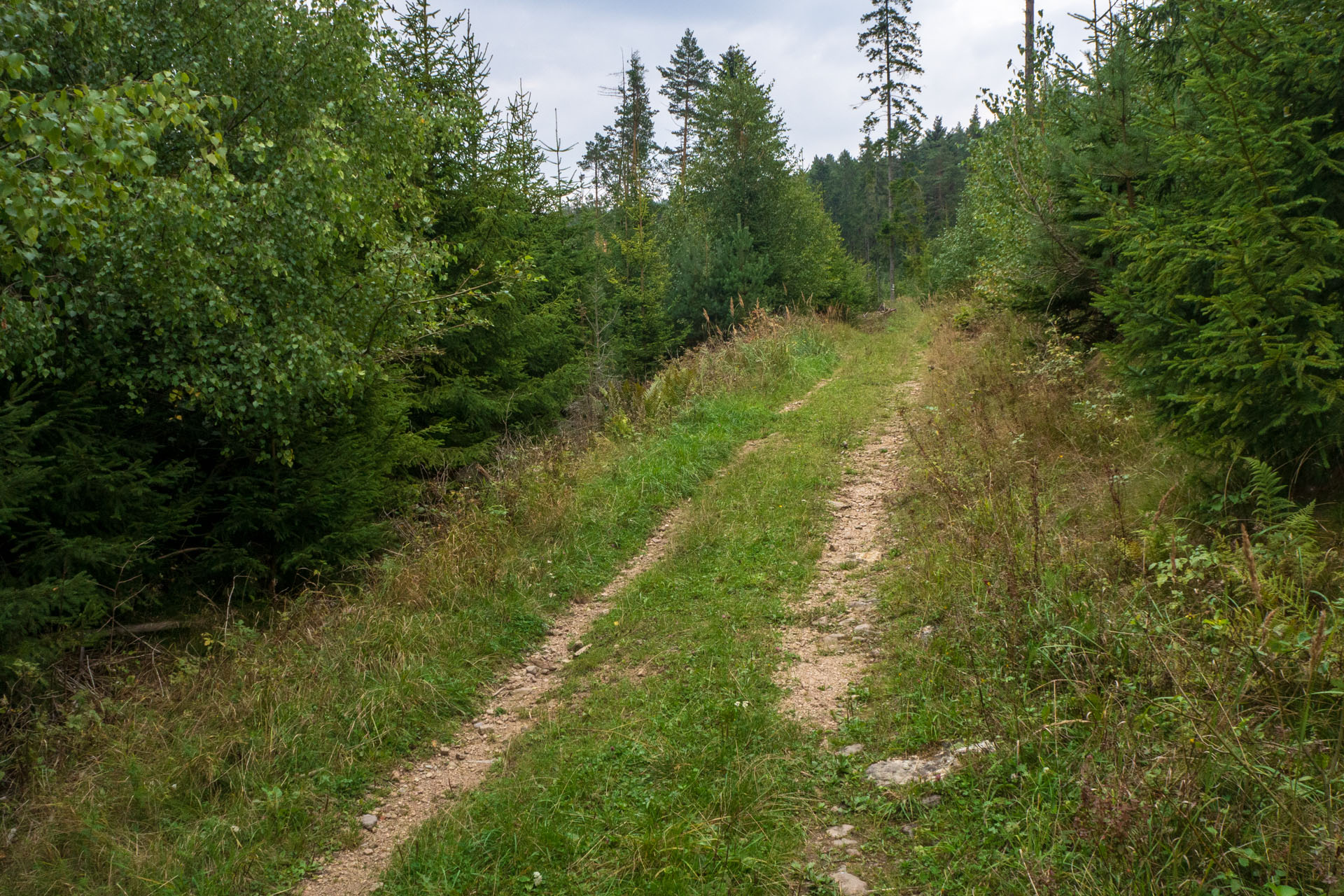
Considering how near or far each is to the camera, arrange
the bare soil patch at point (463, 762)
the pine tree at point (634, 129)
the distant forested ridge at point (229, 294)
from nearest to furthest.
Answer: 1. the bare soil patch at point (463, 762)
2. the distant forested ridge at point (229, 294)
3. the pine tree at point (634, 129)

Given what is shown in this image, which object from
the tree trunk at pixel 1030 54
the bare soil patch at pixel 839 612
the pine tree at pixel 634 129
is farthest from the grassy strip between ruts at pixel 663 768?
the pine tree at pixel 634 129

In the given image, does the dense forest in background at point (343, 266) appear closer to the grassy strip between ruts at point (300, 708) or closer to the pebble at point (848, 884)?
the grassy strip between ruts at point (300, 708)

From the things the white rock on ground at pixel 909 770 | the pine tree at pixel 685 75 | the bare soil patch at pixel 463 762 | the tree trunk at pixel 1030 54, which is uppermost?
→ the pine tree at pixel 685 75

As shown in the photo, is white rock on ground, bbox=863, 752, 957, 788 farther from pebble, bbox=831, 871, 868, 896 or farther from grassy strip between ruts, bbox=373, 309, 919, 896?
pebble, bbox=831, 871, 868, 896

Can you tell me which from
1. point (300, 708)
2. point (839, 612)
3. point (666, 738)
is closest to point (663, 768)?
point (666, 738)

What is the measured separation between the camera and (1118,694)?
3127 millimetres

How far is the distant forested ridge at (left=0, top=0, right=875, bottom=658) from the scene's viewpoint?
4.96 meters

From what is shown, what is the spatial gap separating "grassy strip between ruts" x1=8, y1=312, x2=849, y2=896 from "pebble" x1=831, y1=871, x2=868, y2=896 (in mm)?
2401

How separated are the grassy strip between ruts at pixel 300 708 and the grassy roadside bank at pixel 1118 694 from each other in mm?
2705

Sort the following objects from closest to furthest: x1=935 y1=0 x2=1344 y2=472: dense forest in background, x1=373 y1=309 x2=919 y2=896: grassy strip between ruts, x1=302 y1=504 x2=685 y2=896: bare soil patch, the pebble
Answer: the pebble, x1=373 y1=309 x2=919 y2=896: grassy strip between ruts, x1=302 y1=504 x2=685 y2=896: bare soil patch, x1=935 y1=0 x2=1344 y2=472: dense forest in background

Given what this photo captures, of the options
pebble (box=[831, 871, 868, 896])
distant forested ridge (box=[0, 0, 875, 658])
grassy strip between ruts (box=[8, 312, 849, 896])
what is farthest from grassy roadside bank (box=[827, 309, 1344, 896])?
distant forested ridge (box=[0, 0, 875, 658])

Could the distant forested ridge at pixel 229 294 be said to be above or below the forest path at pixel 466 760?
above

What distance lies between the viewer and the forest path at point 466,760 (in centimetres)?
345

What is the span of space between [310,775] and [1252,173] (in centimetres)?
605
